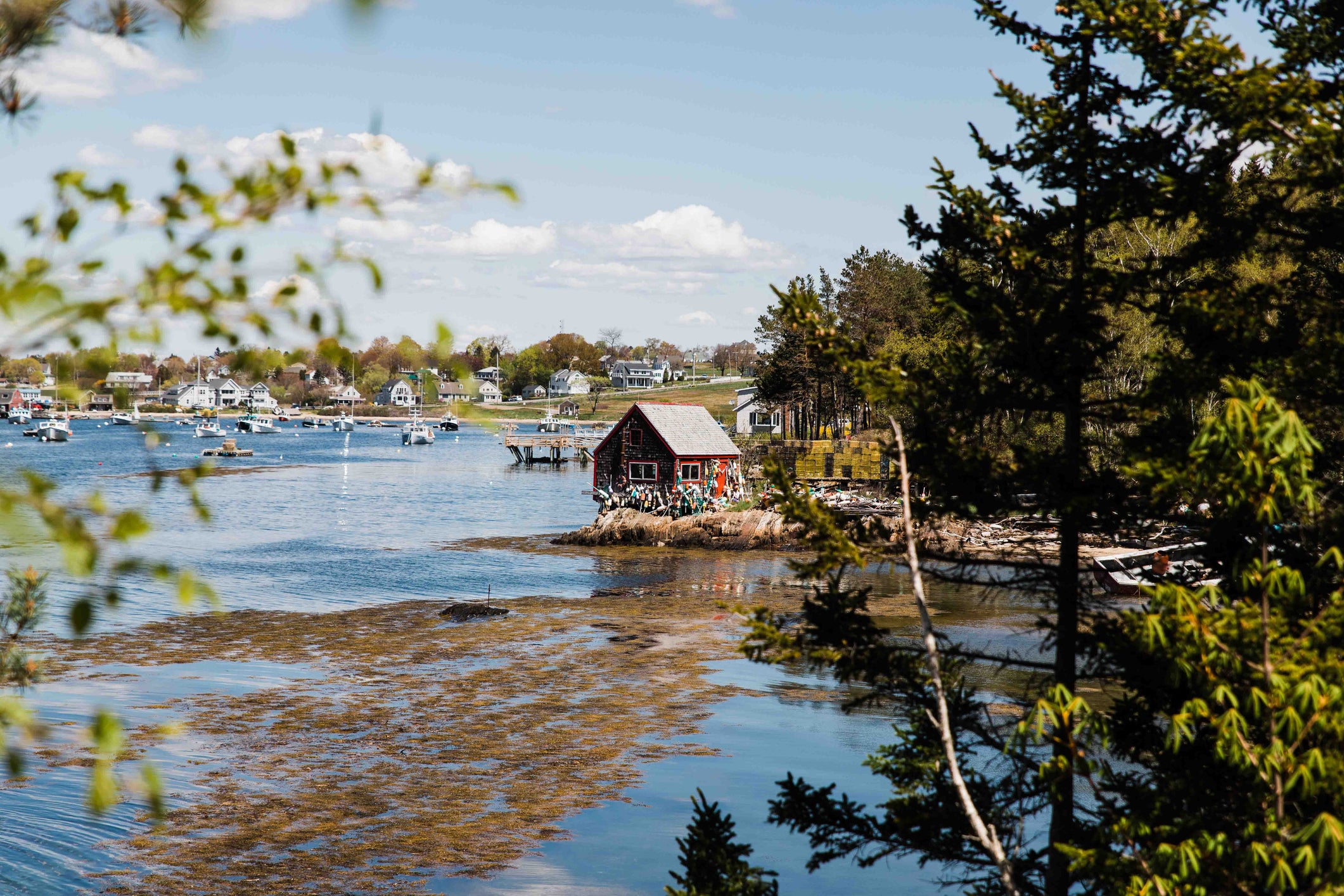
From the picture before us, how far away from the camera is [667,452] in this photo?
58.2 metres

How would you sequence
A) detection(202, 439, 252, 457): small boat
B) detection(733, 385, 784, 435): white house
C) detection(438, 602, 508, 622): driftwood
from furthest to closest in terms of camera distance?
detection(202, 439, 252, 457): small boat, detection(733, 385, 784, 435): white house, detection(438, 602, 508, 622): driftwood

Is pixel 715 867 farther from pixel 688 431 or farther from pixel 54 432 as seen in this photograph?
pixel 54 432

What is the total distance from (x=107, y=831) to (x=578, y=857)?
7974mm

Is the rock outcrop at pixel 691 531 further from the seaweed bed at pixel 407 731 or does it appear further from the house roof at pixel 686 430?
the seaweed bed at pixel 407 731

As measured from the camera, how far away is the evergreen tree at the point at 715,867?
9.12m

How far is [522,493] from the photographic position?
3602 inches

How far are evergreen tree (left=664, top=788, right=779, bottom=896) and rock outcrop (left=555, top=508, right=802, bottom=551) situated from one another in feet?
155

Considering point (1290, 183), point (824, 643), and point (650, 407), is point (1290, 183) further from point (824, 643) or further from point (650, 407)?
point (650, 407)

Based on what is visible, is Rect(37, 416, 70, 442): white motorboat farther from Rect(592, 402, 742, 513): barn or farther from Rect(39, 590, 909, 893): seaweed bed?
Rect(39, 590, 909, 893): seaweed bed

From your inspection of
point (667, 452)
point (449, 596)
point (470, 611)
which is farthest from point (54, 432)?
point (470, 611)

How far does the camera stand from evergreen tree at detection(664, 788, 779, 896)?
912 cm

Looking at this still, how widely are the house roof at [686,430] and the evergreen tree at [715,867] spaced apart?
48.3 m

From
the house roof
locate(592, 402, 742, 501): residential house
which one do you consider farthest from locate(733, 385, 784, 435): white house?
locate(592, 402, 742, 501): residential house

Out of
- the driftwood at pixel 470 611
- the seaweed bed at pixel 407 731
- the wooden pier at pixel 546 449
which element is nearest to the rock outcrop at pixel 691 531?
the seaweed bed at pixel 407 731
